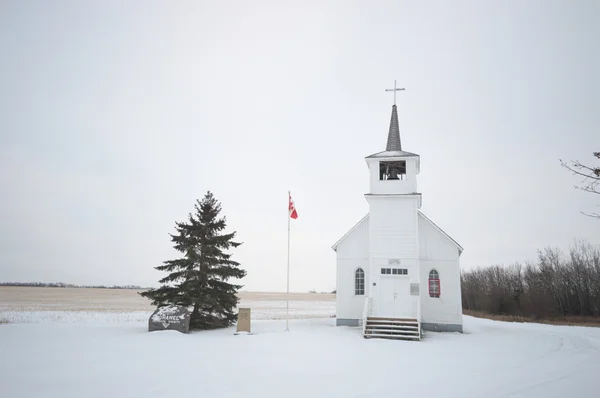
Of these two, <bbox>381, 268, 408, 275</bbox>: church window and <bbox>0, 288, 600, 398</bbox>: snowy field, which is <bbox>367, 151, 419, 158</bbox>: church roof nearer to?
<bbox>381, 268, 408, 275</bbox>: church window

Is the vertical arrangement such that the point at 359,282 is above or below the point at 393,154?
below

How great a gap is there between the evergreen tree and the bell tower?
25.1ft

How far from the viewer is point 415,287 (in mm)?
20188

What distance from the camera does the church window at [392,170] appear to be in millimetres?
22609

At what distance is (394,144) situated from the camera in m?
23.1

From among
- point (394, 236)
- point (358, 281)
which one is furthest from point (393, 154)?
point (358, 281)

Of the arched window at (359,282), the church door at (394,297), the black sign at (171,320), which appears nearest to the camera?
the black sign at (171,320)

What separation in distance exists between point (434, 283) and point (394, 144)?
8.69m

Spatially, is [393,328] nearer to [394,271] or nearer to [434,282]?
[394,271]

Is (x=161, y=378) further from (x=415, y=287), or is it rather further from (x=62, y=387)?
(x=415, y=287)

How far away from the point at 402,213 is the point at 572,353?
9994 mm

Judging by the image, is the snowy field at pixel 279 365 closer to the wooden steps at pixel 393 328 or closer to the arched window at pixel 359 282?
the wooden steps at pixel 393 328

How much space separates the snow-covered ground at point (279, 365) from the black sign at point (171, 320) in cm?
72

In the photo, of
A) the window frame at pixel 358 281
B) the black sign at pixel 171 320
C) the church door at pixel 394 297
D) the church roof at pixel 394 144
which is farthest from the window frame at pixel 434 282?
the black sign at pixel 171 320
